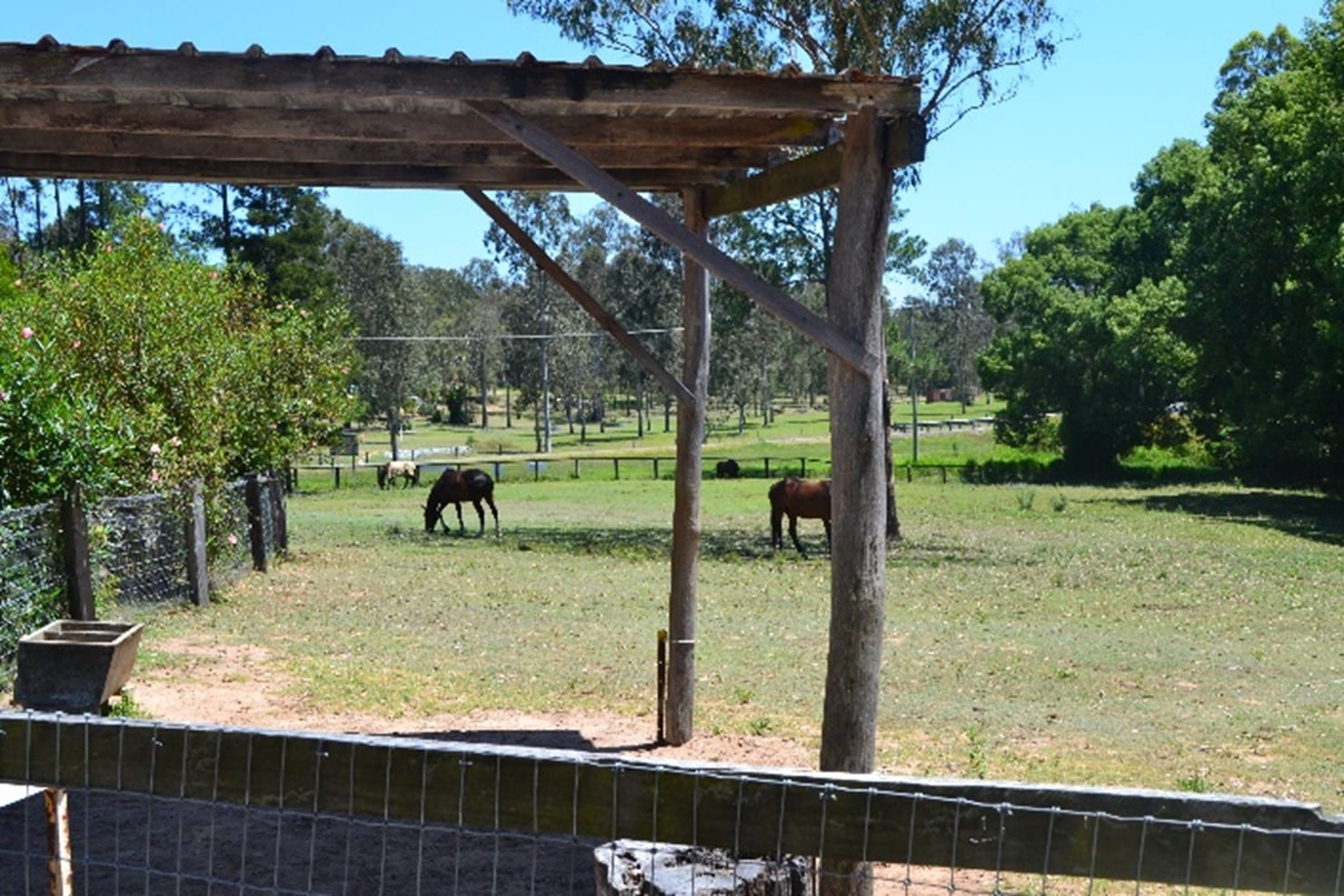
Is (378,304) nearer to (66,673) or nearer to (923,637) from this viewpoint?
(923,637)

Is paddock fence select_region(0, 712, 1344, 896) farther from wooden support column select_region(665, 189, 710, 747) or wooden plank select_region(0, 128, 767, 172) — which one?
wooden support column select_region(665, 189, 710, 747)

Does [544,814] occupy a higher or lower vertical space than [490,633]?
higher

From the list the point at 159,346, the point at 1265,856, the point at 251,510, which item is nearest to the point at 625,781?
the point at 1265,856

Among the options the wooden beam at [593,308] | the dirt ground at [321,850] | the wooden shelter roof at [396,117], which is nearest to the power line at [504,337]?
the wooden beam at [593,308]

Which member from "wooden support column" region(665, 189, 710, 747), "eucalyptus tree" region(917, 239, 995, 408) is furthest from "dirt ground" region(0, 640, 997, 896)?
"eucalyptus tree" region(917, 239, 995, 408)

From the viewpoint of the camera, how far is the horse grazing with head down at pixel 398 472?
48.9m

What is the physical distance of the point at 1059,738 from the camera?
10.6 metres

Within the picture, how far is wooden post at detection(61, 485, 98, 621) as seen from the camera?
1205 cm

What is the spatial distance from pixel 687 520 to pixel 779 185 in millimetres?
2326

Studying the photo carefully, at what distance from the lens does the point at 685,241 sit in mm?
6426

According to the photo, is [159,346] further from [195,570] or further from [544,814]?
[544,814]

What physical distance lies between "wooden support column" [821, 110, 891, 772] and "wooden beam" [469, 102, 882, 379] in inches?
3.7

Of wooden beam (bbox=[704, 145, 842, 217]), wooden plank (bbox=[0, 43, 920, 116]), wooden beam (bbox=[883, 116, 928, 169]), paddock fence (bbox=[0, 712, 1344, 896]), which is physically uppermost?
wooden plank (bbox=[0, 43, 920, 116])

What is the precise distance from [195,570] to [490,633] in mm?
3534
